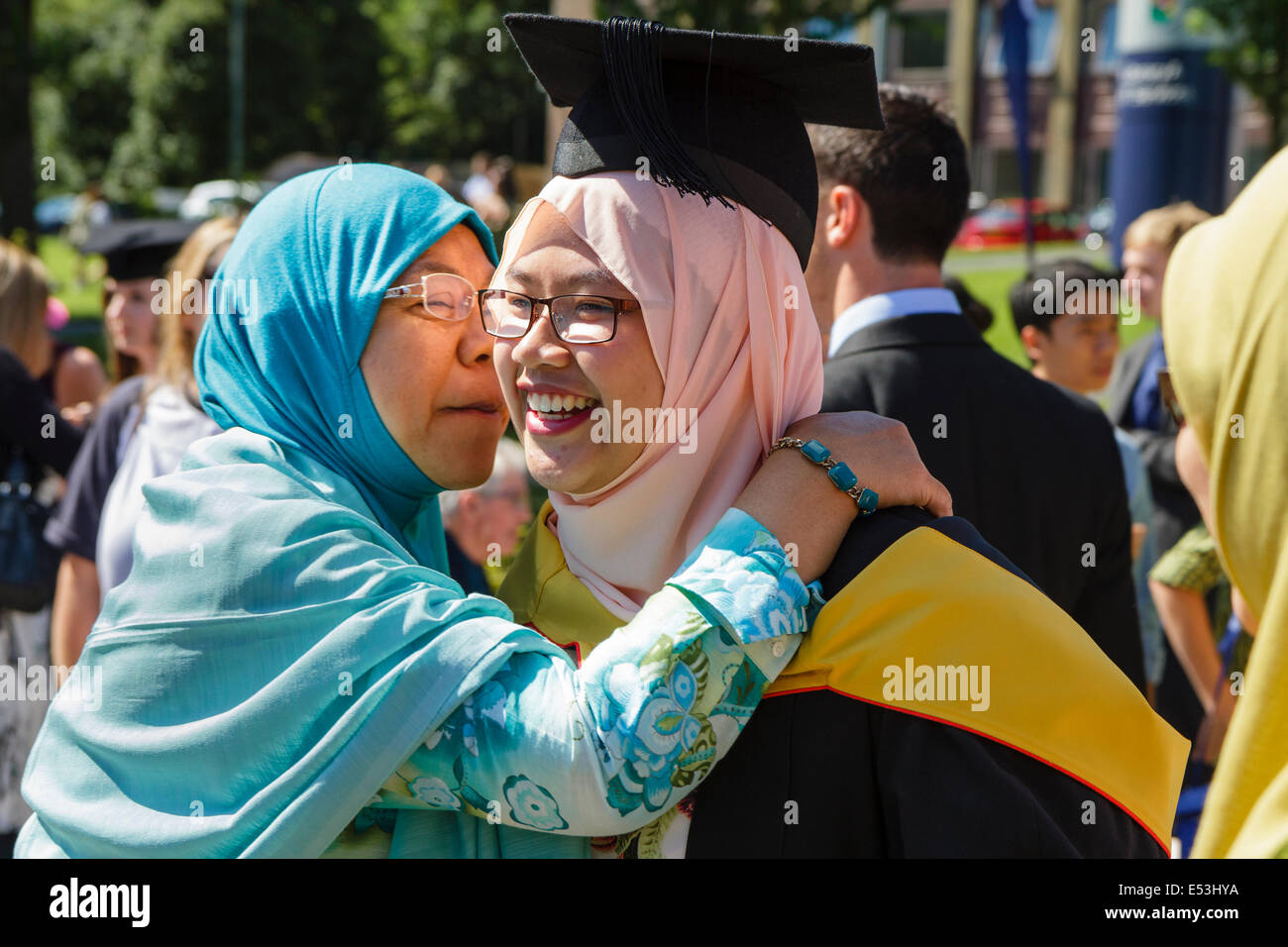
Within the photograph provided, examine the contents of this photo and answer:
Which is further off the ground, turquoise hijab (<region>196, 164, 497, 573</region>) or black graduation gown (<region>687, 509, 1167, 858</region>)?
turquoise hijab (<region>196, 164, 497, 573</region>)

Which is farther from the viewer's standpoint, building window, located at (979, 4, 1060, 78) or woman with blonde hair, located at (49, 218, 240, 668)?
building window, located at (979, 4, 1060, 78)

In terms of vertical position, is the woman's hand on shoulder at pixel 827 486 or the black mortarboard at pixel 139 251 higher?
the black mortarboard at pixel 139 251

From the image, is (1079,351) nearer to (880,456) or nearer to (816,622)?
(880,456)

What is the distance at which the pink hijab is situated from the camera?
6.05 ft

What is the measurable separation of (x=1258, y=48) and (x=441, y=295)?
13.7 meters

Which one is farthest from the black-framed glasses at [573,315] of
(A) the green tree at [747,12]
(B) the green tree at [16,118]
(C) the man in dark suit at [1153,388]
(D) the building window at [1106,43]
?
(D) the building window at [1106,43]

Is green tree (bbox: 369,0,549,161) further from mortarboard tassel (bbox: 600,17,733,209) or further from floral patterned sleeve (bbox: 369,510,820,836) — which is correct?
floral patterned sleeve (bbox: 369,510,820,836)

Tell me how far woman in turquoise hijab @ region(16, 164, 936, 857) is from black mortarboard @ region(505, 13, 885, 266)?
0.36 m

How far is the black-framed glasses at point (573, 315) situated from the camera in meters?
1.85

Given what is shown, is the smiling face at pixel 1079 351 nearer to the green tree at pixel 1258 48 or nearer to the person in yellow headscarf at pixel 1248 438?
the person in yellow headscarf at pixel 1248 438

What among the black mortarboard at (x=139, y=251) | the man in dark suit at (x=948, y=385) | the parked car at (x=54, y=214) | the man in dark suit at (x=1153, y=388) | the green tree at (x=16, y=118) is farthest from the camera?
the parked car at (x=54, y=214)

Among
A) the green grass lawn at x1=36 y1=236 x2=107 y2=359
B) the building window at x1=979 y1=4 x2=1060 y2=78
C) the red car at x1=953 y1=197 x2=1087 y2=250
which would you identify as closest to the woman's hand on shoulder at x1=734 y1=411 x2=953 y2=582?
the green grass lawn at x1=36 y1=236 x2=107 y2=359
